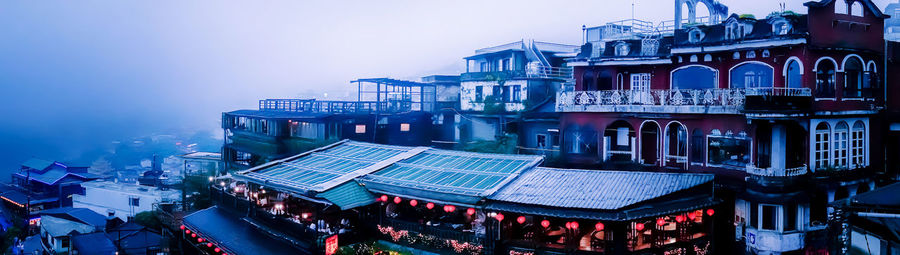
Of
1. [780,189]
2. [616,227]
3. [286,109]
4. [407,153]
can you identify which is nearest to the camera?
[616,227]

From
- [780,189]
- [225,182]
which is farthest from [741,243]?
[225,182]

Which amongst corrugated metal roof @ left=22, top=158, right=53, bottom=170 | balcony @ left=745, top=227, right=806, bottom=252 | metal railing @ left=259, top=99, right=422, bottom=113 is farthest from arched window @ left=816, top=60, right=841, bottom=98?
corrugated metal roof @ left=22, top=158, right=53, bottom=170

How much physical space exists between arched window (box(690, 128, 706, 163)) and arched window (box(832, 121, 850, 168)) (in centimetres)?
505

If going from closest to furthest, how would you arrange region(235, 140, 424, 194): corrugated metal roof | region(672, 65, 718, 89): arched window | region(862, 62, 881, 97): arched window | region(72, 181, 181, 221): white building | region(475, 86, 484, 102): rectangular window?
region(862, 62, 881, 97): arched window, region(235, 140, 424, 194): corrugated metal roof, region(672, 65, 718, 89): arched window, region(475, 86, 484, 102): rectangular window, region(72, 181, 181, 221): white building

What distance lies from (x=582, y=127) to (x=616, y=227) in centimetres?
1081

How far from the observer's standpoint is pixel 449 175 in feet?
77.9

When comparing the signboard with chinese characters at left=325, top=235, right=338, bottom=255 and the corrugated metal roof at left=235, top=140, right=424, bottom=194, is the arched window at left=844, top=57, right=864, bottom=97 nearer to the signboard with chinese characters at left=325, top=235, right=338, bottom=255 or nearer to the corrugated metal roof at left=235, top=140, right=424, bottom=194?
the corrugated metal roof at left=235, top=140, right=424, bottom=194

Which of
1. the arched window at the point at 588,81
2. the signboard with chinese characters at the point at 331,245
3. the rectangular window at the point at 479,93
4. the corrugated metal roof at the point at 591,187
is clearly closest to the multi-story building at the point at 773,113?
the arched window at the point at 588,81

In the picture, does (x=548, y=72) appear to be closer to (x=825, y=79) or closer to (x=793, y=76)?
(x=793, y=76)

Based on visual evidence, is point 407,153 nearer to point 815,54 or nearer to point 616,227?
point 616,227

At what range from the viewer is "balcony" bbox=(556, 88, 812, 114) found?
857 inches

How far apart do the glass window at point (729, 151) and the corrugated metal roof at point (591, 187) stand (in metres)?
3.25

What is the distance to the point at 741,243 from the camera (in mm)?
23281

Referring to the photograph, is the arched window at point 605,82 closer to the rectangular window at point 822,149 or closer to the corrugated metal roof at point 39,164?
the rectangular window at point 822,149
